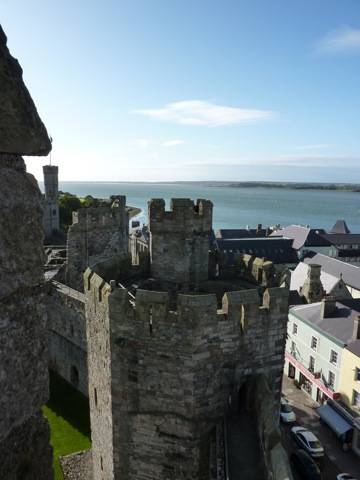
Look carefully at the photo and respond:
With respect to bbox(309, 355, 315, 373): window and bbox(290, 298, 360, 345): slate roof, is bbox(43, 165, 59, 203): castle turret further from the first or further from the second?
bbox(309, 355, 315, 373): window

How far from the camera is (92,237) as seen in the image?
1945cm

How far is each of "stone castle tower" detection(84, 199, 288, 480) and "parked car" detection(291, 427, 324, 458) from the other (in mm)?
12800

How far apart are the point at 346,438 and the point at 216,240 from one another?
31995 millimetres

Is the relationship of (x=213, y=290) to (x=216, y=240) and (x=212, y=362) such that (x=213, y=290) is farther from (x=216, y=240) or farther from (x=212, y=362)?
(x=216, y=240)

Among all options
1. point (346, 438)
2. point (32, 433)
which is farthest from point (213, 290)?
point (346, 438)

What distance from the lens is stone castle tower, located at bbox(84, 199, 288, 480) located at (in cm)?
725

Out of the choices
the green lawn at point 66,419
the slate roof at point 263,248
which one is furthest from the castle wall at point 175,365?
the slate roof at point 263,248

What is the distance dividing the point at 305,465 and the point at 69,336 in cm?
1245

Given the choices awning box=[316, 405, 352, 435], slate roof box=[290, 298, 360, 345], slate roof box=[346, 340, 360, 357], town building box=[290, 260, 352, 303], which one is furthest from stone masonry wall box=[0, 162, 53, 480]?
town building box=[290, 260, 352, 303]

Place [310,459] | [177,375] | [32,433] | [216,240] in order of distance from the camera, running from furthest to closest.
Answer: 1. [216,240]
2. [310,459]
3. [177,375]
4. [32,433]

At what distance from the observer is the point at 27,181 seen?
2240mm

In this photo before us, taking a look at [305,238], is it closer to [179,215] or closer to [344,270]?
[344,270]

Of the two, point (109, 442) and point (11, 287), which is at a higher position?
point (11, 287)

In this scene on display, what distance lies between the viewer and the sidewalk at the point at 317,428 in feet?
61.0
